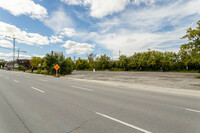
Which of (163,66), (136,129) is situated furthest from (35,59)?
(136,129)

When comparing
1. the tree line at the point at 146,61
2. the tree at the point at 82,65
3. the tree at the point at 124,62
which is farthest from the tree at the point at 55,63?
the tree at the point at 82,65

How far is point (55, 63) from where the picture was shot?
31500mm

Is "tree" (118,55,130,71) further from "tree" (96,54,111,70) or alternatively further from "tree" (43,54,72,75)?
"tree" (43,54,72,75)

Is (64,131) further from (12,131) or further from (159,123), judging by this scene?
(159,123)

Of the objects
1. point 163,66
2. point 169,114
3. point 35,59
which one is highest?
point 35,59

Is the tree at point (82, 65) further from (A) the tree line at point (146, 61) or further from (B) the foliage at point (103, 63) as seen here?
(B) the foliage at point (103, 63)

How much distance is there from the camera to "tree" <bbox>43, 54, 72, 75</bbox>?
102ft

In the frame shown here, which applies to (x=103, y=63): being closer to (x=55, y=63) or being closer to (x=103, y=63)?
(x=103, y=63)

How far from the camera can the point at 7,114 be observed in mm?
4270

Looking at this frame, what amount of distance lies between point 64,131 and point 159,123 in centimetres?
321

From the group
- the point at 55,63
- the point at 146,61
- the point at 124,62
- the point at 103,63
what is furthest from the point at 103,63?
the point at 55,63

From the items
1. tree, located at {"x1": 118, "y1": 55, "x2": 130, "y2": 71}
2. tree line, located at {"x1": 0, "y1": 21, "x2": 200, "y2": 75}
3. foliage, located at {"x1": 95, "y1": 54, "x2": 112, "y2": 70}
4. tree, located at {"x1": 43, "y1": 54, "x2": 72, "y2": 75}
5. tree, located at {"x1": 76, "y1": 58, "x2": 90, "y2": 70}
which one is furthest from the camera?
tree, located at {"x1": 76, "y1": 58, "x2": 90, "y2": 70}

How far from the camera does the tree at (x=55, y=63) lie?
3097cm

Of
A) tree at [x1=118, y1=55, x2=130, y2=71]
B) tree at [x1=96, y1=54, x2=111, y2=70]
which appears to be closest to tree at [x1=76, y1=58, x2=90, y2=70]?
tree at [x1=96, y1=54, x2=111, y2=70]
